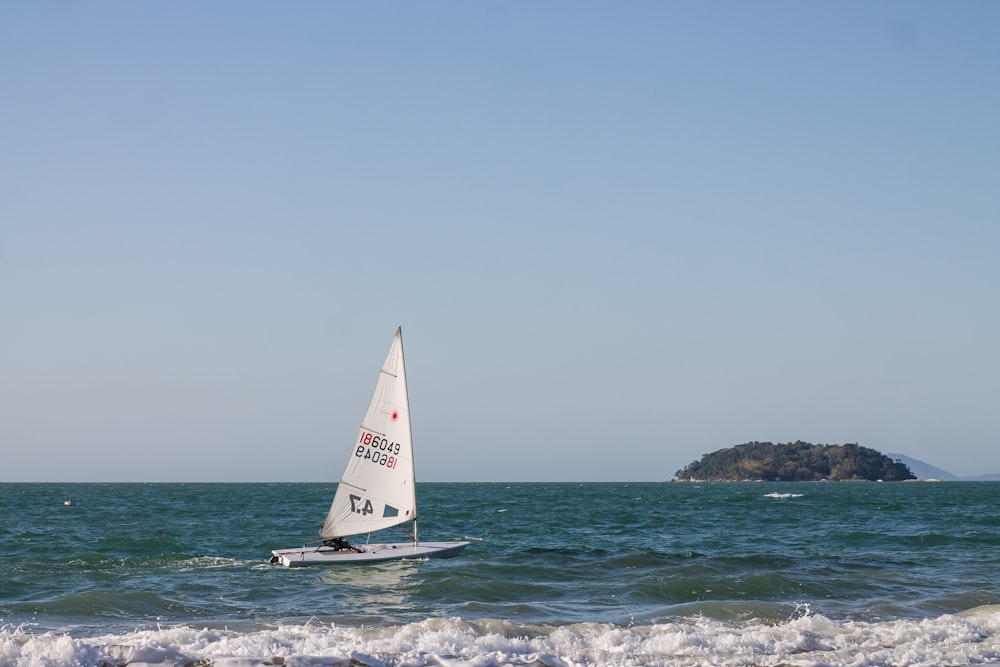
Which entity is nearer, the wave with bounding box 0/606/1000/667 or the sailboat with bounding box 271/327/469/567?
the wave with bounding box 0/606/1000/667

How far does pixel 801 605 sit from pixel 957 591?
17.0 feet

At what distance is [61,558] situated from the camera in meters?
33.8

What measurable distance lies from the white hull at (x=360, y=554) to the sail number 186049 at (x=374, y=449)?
2.71 meters

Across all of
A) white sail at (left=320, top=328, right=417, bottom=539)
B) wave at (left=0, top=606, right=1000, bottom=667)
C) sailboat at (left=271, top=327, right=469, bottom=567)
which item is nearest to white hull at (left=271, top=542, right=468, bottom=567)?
sailboat at (left=271, top=327, right=469, bottom=567)

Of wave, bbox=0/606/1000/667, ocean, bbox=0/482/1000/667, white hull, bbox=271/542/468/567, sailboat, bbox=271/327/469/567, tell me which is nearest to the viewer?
wave, bbox=0/606/1000/667

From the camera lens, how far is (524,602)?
24.1 m

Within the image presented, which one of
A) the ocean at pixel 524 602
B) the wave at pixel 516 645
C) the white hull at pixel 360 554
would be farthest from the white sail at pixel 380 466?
the wave at pixel 516 645

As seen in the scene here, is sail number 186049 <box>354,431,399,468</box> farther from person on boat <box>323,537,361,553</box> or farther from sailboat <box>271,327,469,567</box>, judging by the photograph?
person on boat <box>323,537,361,553</box>

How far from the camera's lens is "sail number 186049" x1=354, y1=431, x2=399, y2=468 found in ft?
103

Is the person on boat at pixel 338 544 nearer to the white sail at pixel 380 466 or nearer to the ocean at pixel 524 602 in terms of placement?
the white sail at pixel 380 466

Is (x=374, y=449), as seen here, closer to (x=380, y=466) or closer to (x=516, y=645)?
(x=380, y=466)

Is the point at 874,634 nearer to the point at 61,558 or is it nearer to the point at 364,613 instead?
the point at 364,613

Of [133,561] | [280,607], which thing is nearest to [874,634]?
[280,607]

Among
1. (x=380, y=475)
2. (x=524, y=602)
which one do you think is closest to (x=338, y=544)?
(x=380, y=475)
